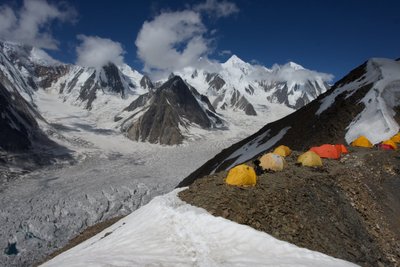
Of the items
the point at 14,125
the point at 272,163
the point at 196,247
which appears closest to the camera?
the point at 196,247

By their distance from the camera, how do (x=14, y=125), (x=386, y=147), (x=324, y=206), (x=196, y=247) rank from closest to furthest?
(x=196, y=247) → (x=324, y=206) → (x=386, y=147) → (x=14, y=125)

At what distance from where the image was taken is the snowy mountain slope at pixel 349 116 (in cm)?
3809

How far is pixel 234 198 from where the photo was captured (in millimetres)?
17266

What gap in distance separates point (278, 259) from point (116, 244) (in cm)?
808

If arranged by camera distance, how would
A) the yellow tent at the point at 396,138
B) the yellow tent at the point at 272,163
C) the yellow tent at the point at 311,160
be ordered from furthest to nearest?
the yellow tent at the point at 396,138 < the yellow tent at the point at 311,160 < the yellow tent at the point at 272,163

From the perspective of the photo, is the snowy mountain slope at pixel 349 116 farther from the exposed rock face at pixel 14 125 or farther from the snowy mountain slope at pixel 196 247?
the exposed rock face at pixel 14 125

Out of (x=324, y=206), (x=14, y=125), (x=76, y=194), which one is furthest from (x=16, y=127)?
(x=324, y=206)

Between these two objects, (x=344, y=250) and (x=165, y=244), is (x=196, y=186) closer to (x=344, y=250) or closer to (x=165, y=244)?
(x=165, y=244)

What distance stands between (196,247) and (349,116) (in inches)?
1318

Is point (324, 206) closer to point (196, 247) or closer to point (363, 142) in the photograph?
point (196, 247)

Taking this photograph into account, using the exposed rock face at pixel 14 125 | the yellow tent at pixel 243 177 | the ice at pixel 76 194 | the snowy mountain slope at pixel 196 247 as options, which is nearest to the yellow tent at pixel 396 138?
the yellow tent at pixel 243 177

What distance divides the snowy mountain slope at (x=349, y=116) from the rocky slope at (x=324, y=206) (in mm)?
15146

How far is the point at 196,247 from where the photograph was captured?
14430 millimetres

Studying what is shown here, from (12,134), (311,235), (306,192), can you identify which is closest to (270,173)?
(306,192)
